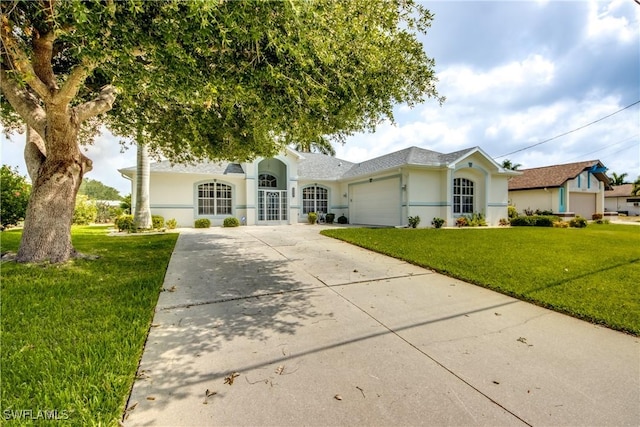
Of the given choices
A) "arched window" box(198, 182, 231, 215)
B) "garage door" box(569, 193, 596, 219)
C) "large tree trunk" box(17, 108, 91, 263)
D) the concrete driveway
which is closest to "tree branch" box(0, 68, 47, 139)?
"large tree trunk" box(17, 108, 91, 263)

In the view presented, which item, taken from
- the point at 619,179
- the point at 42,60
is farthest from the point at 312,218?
the point at 619,179

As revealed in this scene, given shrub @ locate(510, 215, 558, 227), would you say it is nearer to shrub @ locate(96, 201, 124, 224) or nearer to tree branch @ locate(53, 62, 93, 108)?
tree branch @ locate(53, 62, 93, 108)

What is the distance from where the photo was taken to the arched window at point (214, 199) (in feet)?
57.6

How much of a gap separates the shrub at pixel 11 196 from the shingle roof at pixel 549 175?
34.5 metres

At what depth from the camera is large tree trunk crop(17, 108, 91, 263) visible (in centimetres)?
602

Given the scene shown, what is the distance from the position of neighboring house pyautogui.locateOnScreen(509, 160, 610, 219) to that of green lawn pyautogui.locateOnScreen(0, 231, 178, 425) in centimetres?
2855

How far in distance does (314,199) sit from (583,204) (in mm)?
24715

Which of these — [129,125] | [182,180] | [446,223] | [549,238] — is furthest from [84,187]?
[549,238]

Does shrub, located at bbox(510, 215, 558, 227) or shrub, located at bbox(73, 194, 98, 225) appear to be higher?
shrub, located at bbox(73, 194, 98, 225)

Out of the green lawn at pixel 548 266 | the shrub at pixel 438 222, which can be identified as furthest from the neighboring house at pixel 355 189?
the green lawn at pixel 548 266

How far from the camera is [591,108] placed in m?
16.9

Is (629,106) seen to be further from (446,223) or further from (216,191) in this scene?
(216,191)

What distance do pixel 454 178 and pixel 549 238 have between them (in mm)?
7237

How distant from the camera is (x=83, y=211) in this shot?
19219 mm
